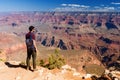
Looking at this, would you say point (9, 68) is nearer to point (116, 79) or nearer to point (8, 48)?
point (116, 79)

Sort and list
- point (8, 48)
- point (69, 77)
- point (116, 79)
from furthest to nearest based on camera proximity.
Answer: point (8, 48)
point (69, 77)
point (116, 79)

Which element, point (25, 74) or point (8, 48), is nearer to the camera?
point (25, 74)

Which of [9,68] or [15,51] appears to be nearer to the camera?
[9,68]

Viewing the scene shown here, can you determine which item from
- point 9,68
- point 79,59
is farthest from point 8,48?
point 9,68

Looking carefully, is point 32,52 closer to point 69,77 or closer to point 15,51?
point 69,77

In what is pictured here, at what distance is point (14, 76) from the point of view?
1883 cm

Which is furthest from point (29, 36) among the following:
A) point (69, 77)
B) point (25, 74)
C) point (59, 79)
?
point (69, 77)

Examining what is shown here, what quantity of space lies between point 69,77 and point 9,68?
16.7 feet

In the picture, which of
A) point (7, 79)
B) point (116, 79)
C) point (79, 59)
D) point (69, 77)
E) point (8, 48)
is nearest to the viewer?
point (7, 79)

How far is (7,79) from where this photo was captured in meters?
18.0

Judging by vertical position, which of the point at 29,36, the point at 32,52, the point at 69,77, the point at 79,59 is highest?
the point at 29,36

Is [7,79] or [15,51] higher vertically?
[7,79]

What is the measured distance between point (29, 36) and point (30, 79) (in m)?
3.19

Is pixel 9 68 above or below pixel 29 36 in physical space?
below
